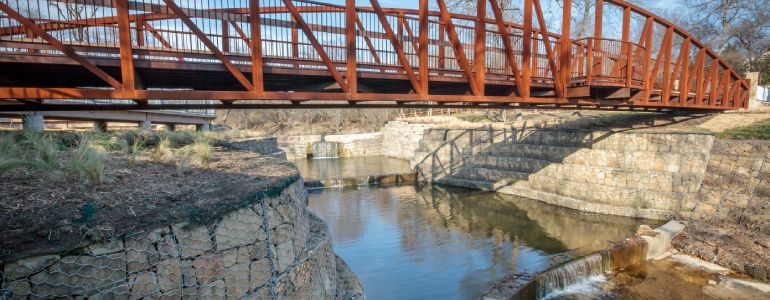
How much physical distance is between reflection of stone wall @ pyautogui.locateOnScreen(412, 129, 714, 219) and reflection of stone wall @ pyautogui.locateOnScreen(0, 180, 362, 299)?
1507 cm

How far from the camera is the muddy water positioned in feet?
32.9

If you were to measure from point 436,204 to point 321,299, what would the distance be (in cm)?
1340

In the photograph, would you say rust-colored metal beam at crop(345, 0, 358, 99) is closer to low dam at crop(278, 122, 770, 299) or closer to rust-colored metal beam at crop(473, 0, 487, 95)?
rust-colored metal beam at crop(473, 0, 487, 95)

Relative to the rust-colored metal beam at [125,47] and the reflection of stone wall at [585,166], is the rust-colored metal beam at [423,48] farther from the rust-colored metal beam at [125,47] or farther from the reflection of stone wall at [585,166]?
the reflection of stone wall at [585,166]

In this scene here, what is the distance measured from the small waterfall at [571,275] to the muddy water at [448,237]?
913 millimetres

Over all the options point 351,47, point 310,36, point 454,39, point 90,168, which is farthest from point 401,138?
point 90,168

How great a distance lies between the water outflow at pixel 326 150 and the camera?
37.6 m

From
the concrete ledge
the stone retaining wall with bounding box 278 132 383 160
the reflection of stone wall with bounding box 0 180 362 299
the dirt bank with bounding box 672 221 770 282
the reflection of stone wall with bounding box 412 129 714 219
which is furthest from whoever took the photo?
the stone retaining wall with bounding box 278 132 383 160

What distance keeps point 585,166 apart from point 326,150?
83.5 feet

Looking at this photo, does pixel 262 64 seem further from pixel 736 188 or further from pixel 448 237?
pixel 736 188

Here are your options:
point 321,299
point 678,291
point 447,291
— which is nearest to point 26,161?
point 321,299

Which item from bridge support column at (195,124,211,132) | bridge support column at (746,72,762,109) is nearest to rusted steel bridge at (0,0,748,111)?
bridge support column at (746,72,762,109)

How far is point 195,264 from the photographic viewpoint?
3.38 metres

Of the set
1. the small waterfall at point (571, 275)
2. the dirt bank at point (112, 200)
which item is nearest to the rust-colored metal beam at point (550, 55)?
the small waterfall at point (571, 275)
